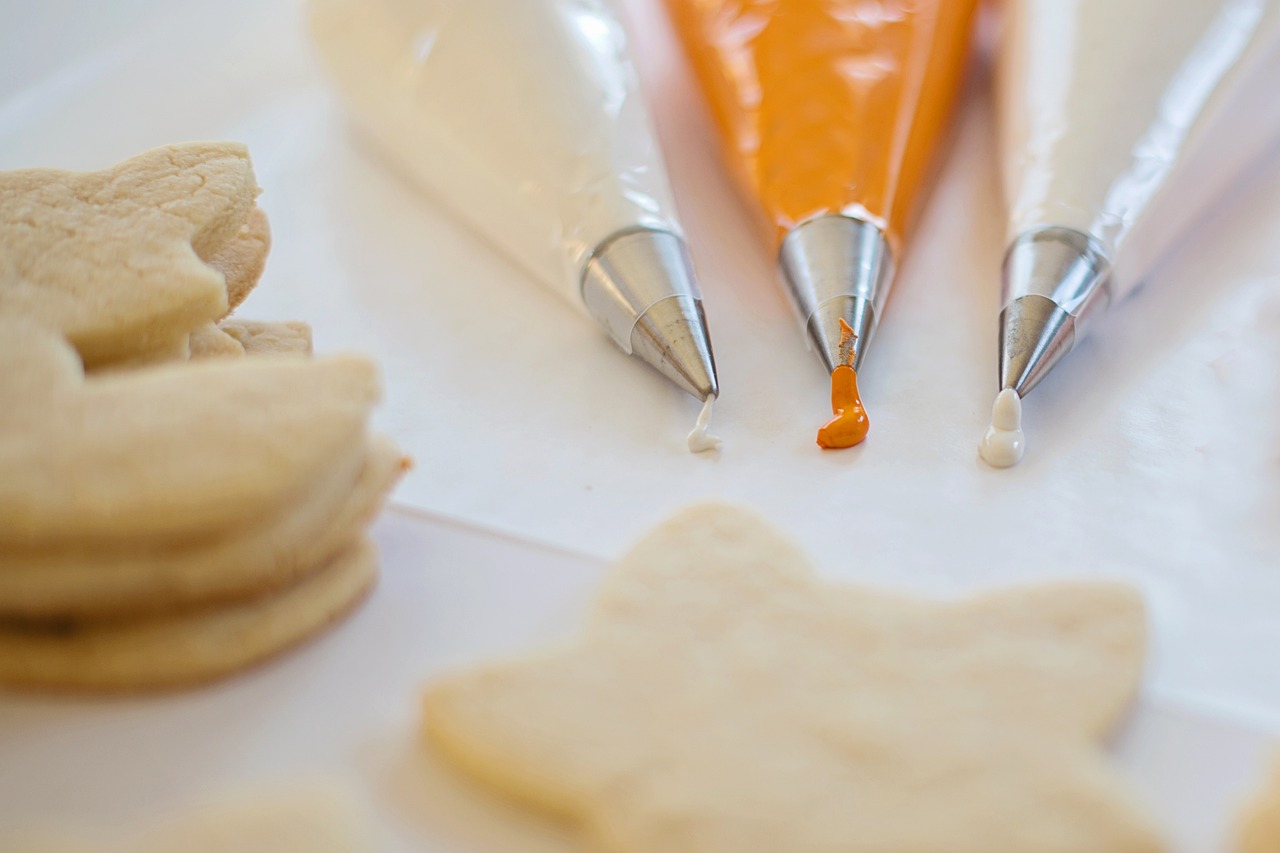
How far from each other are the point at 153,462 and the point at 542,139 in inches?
22.5

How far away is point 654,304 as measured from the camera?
1.01 m

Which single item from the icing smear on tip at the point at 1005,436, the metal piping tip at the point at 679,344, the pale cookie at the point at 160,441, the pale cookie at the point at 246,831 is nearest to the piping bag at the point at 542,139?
the metal piping tip at the point at 679,344

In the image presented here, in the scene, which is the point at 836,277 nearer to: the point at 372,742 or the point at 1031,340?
the point at 1031,340

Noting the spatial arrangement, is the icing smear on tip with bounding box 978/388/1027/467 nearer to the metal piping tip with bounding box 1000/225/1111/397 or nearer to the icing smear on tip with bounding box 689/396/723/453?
the metal piping tip with bounding box 1000/225/1111/397

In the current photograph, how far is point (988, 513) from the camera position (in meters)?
0.86

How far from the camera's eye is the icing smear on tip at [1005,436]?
90cm

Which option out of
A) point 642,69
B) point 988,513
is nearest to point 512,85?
point 642,69

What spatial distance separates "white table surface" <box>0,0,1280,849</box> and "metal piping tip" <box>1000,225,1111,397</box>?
0.03m

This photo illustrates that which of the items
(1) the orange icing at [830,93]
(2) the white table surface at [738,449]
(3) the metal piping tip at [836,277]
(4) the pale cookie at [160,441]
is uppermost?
(4) the pale cookie at [160,441]

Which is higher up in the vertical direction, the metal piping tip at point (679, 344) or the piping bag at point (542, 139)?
the piping bag at point (542, 139)

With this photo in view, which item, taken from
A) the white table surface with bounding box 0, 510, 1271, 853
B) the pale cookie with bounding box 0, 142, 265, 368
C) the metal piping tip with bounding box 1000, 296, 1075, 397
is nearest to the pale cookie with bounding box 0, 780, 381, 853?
the white table surface with bounding box 0, 510, 1271, 853

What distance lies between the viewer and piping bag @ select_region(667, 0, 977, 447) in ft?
3.38

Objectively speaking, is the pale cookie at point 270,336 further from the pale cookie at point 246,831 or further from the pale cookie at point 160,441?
the pale cookie at point 246,831

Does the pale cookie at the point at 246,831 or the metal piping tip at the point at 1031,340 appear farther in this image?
the metal piping tip at the point at 1031,340
